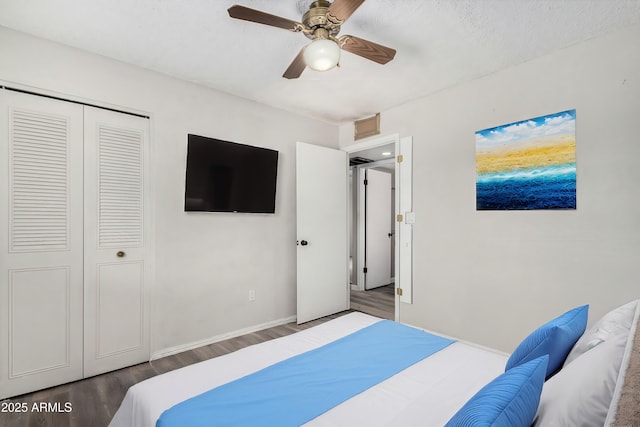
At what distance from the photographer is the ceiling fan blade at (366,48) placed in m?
1.91

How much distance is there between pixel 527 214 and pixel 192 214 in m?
3.01

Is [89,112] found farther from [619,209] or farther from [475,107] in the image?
[619,209]

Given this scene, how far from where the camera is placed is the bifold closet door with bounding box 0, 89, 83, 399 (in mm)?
2141

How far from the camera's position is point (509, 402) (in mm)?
750

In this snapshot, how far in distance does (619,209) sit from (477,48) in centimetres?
154

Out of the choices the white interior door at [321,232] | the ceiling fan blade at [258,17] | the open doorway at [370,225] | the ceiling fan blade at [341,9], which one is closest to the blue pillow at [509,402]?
the ceiling fan blade at [341,9]

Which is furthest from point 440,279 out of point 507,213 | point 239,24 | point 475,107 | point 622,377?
point 239,24

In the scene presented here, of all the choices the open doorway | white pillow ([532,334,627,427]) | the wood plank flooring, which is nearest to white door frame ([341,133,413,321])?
the open doorway

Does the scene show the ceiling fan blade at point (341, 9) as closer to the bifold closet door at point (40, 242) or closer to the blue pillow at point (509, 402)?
the blue pillow at point (509, 402)

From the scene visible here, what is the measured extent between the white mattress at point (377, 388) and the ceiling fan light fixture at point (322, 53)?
169cm

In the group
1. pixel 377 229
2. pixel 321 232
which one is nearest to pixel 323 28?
pixel 321 232

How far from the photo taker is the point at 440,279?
316 centimetres

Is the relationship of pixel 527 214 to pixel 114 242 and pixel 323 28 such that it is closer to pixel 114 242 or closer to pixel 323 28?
pixel 323 28

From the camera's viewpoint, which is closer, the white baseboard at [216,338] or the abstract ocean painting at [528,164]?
the abstract ocean painting at [528,164]
